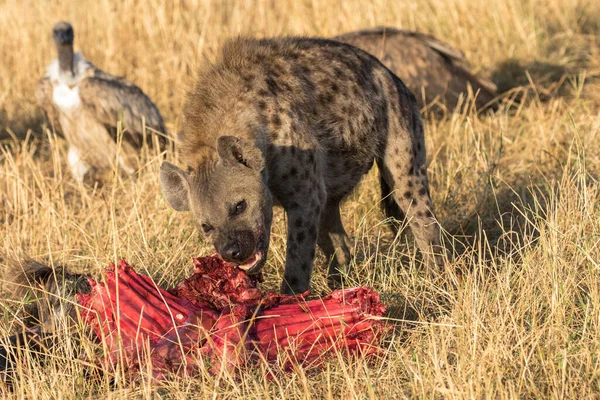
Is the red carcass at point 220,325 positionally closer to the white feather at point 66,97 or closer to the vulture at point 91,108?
the vulture at point 91,108

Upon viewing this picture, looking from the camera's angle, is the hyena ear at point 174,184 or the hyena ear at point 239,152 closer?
the hyena ear at point 239,152

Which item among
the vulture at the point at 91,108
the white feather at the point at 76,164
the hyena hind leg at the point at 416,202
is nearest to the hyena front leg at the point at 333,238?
the hyena hind leg at the point at 416,202

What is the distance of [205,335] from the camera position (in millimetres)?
3646

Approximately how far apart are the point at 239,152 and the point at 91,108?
4.09 m

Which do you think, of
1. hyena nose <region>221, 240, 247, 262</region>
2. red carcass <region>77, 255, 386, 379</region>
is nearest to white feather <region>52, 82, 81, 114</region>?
red carcass <region>77, 255, 386, 379</region>

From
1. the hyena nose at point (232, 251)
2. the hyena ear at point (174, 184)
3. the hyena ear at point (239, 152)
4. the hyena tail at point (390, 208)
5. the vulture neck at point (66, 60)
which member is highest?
the vulture neck at point (66, 60)

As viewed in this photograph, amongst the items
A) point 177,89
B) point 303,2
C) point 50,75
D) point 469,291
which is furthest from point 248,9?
point 469,291

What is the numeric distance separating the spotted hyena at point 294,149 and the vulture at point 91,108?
3.13 m

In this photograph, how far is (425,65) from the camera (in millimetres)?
7609

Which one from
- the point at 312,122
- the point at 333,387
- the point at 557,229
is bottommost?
the point at 333,387

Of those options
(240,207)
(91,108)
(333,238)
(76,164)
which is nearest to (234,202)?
(240,207)

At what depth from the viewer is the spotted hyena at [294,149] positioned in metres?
4.02

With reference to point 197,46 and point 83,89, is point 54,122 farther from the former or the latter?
point 197,46

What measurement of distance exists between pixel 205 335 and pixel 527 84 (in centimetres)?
544
